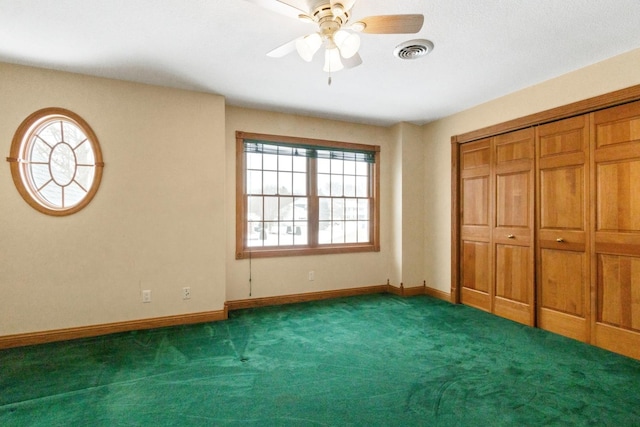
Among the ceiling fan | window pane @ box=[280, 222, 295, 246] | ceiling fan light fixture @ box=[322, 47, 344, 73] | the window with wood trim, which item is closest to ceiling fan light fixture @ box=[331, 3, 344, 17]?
the ceiling fan

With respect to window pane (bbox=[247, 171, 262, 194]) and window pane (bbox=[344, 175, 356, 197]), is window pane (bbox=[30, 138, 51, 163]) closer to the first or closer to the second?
window pane (bbox=[247, 171, 262, 194])

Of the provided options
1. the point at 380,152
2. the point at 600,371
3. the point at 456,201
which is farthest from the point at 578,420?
the point at 380,152

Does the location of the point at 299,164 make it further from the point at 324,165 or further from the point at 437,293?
the point at 437,293

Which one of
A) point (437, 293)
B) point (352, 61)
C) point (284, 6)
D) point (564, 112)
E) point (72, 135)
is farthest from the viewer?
point (437, 293)

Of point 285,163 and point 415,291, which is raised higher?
point 285,163

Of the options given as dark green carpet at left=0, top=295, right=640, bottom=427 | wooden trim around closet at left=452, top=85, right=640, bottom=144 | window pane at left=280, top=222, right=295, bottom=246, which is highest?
wooden trim around closet at left=452, top=85, right=640, bottom=144

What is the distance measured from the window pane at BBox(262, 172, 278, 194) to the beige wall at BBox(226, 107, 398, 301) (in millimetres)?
443

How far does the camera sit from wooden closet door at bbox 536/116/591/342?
3107mm

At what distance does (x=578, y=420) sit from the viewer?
6.38 ft

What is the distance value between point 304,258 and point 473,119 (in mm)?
2897

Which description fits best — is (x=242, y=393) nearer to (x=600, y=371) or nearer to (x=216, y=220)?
(x=216, y=220)

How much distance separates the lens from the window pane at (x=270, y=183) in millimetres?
4410

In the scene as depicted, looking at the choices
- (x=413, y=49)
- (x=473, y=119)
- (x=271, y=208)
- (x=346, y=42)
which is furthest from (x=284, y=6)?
(x=473, y=119)

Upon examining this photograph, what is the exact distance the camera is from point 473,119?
4.19 m
